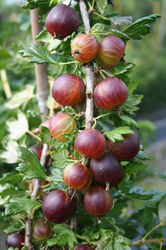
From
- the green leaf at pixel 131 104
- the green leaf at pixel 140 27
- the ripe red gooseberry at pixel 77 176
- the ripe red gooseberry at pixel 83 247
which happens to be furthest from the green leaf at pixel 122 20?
the ripe red gooseberry at pixel 83 247

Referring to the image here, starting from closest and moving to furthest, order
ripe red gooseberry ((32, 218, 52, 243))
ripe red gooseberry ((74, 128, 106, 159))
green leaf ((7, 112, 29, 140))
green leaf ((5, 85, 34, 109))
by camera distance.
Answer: ripe red gooseberry ((74, 128, 106, 159)), ripe red gooseberry ((32, 218, 52, 243)), green leaf ((7, 112, 29, 140)), green leaf ((5, 85, 34, 109))

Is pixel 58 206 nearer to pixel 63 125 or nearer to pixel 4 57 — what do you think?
pixel 63 125

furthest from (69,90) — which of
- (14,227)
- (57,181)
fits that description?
(14,227)

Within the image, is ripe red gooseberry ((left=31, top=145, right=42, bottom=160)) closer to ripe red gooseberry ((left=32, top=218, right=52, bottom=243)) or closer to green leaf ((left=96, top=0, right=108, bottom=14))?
ripe red gooseberry ((left=32, top=218, right=52, bottom=243))

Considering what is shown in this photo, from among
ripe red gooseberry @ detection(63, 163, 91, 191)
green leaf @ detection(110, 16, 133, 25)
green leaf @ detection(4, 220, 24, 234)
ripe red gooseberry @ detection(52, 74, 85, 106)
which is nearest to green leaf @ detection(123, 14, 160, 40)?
green leaf @ detection(110, 16, 133, 25)

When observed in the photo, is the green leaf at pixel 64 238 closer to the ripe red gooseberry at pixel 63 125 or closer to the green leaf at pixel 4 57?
the ripe red gooseberry at pixel 63 125

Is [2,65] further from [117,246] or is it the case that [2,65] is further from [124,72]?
[117,246]
